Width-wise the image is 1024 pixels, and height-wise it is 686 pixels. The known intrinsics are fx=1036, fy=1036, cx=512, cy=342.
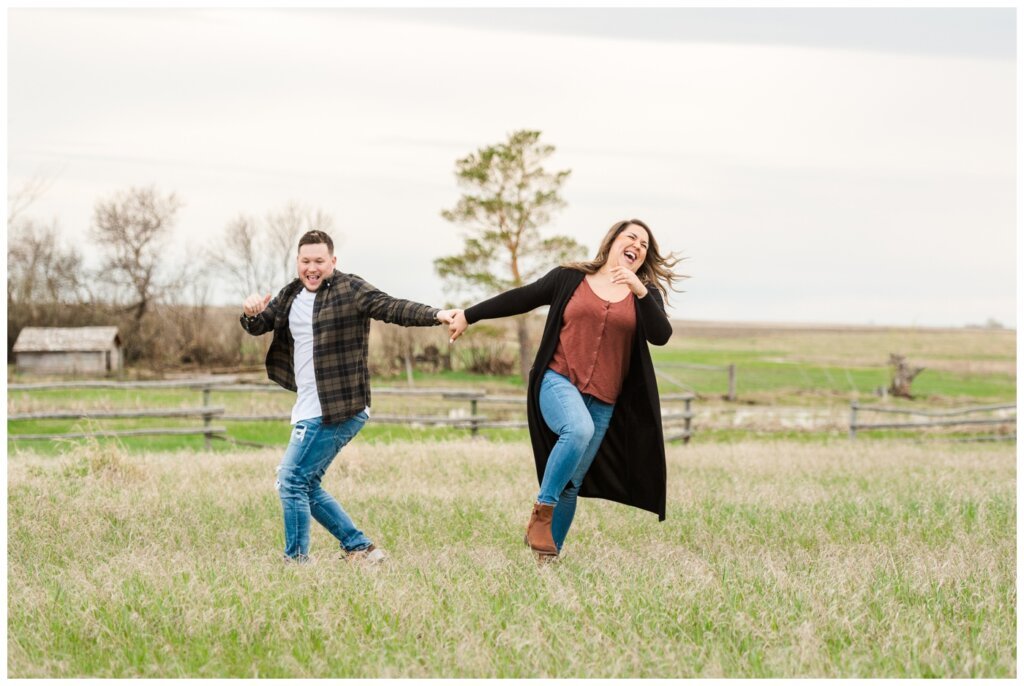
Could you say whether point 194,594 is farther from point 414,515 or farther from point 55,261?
point 55,261

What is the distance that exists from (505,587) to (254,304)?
91.4 inches

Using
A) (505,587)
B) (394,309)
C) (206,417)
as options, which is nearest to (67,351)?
(206,417)

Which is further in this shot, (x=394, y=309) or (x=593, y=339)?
(x=394, y=309)

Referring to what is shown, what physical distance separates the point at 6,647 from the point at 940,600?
4.45 m

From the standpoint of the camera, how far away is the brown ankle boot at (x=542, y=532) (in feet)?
19.6

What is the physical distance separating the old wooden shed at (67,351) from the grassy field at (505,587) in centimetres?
2740

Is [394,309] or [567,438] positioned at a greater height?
[394,309]

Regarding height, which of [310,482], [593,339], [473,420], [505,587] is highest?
[593,339]

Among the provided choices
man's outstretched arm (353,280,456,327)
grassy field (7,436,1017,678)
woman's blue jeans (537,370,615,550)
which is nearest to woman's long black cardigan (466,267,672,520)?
woman's blue jeans (537,370,615,550)

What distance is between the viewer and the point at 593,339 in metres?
5.92

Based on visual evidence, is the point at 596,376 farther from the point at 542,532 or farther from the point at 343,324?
the point at 343,324

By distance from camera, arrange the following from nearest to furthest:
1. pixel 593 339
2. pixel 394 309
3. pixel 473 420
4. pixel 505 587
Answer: pixel 505 587 < pixel 593 339 < pixel 394 309 < pixel 473 420

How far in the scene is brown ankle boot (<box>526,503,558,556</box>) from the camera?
5980 mm

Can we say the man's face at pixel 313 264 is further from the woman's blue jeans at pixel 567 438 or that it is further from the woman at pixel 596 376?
the woman's blue jeans at pixel 567 438
